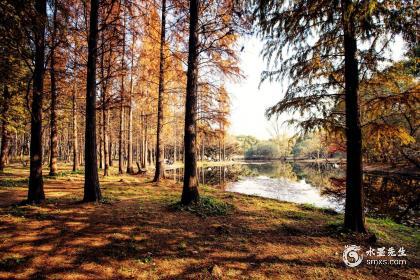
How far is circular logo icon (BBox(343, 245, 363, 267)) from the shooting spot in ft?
13.5

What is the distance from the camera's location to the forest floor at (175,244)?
350 cm

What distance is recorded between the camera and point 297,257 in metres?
4.17

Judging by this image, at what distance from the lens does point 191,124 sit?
24.1ft

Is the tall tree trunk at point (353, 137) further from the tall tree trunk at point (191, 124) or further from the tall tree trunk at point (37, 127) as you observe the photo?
the tall tree trunk at point (37, 127)

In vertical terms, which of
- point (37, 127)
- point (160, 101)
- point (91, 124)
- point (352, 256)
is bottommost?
point (352, 256)

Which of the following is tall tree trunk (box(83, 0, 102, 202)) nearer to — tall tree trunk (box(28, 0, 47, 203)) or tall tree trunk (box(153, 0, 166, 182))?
tall tree trunk (box(28, 0, 47, 203))

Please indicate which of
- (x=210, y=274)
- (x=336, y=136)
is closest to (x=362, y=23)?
(x=336, y=136)

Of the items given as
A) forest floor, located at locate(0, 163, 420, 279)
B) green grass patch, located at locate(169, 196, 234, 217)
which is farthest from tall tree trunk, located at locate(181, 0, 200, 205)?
forest floor, located at locate(0, 163, 420, 279)

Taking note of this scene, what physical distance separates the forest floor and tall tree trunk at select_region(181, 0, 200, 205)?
0.65 m

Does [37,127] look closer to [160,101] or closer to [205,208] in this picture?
[205,208]

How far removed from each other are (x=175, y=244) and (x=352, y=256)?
3.27 meters

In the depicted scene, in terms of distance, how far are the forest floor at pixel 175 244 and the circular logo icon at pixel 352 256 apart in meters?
0.11

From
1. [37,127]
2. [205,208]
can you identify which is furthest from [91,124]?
[205,208]

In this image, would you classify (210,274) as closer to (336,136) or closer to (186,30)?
(336,136)
